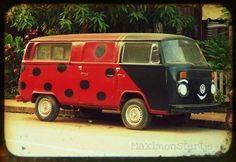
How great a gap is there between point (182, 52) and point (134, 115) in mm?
987

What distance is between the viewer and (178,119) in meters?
7.48

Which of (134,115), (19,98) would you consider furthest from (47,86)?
(134,115)

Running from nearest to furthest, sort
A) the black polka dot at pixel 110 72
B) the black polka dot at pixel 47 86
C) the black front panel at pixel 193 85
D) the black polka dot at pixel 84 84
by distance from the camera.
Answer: the black front panel at pixel 193 85, the black polka dot at pixel 110 72, the black polka dot at pixel 84 84, the black polka dot at pixel 47 86

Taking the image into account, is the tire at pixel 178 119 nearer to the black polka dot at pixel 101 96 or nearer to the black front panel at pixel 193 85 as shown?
the black front panel at pixel 193 85

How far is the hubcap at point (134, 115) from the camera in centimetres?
746

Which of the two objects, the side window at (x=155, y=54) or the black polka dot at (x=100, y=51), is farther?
the black polka dot at (x=100, y=51)

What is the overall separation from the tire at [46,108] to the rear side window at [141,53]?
1085 millimetres

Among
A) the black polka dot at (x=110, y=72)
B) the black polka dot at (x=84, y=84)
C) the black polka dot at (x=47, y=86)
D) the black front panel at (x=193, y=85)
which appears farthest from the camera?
the black polka dot at (x=47, y=86)

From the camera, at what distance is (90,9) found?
7.42 m

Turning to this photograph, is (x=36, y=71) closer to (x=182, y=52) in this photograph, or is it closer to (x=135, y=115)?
(x=135, y=115)

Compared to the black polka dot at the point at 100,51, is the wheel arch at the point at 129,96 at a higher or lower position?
lower

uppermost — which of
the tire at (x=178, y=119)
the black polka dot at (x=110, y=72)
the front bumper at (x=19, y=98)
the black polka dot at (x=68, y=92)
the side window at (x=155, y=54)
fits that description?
the side window at (x=155, y=54)

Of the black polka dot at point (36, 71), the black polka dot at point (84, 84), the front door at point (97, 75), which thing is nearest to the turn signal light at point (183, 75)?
the front door at point (97, 75)
